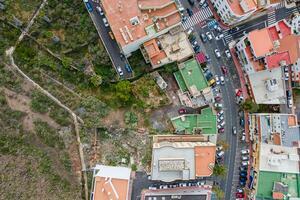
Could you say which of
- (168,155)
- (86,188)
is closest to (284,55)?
(168,155)

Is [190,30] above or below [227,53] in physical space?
above

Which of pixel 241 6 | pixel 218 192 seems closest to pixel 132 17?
pixel 241 6

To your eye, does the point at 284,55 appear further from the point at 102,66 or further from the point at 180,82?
the point at 102,66

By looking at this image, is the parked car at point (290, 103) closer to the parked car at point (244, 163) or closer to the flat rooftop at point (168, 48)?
the parked car at point (244, 163)

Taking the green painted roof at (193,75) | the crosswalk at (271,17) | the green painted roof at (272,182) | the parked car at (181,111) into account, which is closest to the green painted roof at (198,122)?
the parked car at (181,111)

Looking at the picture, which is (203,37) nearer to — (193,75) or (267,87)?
(193,75)

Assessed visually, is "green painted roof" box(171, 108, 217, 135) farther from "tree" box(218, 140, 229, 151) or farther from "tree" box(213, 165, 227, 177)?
"tree" box(213, 165, 227, 177)

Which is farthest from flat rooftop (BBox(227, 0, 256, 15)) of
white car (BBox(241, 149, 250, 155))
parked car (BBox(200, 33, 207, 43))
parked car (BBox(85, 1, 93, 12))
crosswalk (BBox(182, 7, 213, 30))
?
white car (BBox(241, 149, 250, 155))
